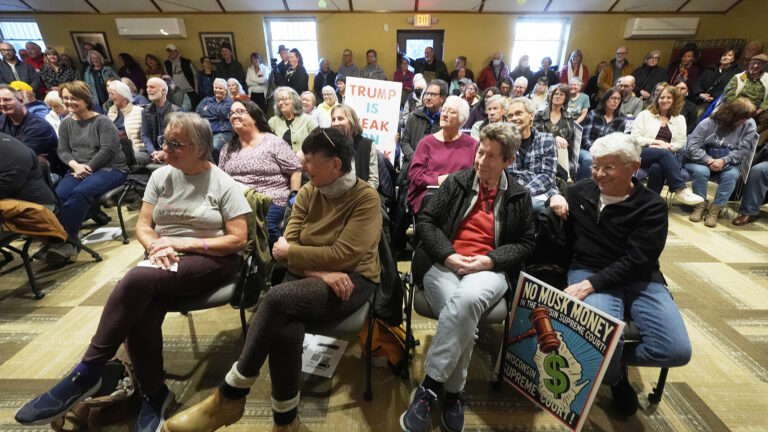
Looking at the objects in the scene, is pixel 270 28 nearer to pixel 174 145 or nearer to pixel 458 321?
pixel 174 145

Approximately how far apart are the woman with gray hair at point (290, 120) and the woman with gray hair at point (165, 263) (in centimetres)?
183

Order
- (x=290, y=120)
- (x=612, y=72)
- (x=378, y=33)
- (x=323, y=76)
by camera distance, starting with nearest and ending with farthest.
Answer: (x=290, y=120) < (x=612, y=72) < (x=323, y=76) < (x=378, y=33)

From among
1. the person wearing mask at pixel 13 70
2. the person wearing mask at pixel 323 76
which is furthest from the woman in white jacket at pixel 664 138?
the person wearing mask at pixel 13 70

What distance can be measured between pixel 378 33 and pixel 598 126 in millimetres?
5975

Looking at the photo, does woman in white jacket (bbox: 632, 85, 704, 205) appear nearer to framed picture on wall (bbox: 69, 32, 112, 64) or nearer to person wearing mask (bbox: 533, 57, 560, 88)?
person wearing mask (bbox: 533, 57, 560, 88)

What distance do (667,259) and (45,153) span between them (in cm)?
595

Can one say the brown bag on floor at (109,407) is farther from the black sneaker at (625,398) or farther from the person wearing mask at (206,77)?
the person wearing mask at (206,77)

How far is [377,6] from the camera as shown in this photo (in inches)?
306

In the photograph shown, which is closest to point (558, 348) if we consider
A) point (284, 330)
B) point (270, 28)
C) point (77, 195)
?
point (284, 330)

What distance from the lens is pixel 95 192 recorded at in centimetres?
294

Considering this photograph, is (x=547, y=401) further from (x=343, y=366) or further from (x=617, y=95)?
(x=617, y=95)

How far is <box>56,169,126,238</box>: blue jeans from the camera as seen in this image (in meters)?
2.82

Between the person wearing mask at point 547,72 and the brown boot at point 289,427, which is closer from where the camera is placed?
the brown boot at point 289,427

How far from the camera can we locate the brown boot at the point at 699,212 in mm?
3877
